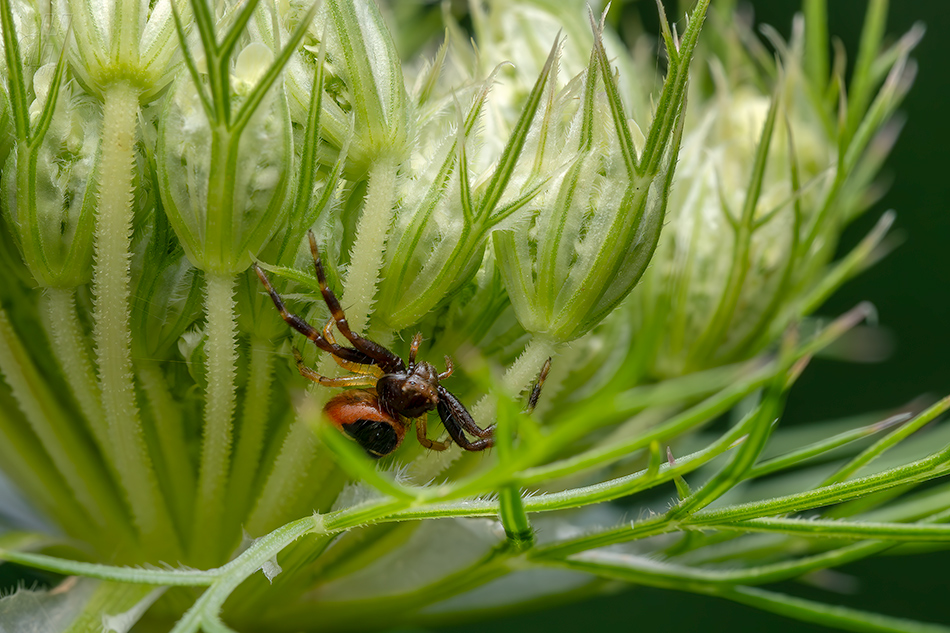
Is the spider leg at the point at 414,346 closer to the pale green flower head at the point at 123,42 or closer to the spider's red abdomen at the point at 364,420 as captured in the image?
the spider's red abdomen at the point at 364,420

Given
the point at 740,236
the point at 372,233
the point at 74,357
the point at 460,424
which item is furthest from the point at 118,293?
the point at 740,236

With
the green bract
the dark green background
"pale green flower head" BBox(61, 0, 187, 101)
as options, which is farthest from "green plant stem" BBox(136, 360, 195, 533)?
the dark green background

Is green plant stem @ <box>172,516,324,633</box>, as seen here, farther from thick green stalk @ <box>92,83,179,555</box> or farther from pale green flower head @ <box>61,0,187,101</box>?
pale green flower head @ <box>61,0,187,101</box>

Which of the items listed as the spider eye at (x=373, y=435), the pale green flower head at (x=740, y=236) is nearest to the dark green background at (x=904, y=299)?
the pale green flower head at (x=740, y=236)

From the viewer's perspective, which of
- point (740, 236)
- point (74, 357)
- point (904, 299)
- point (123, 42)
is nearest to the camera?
point (123, 42)

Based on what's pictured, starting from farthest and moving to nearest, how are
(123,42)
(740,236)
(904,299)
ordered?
(904,299)
(740,236)
(123,42)

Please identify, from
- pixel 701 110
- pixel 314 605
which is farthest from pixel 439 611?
pixel 701 110

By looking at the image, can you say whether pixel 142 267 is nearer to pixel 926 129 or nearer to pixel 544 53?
pixel 544 53

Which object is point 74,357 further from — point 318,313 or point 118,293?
point 318,313
